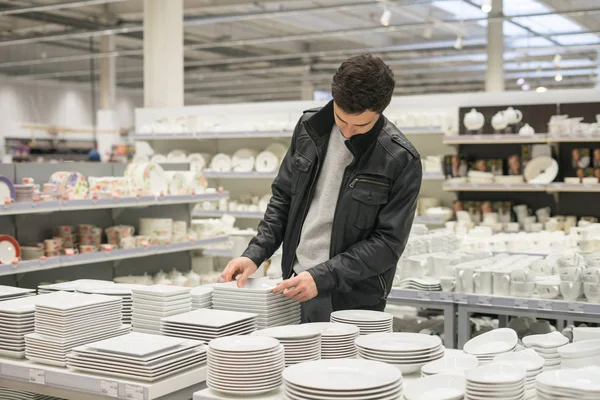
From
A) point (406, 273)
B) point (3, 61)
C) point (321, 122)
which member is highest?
point (3, 61)

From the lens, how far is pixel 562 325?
18.5 ft

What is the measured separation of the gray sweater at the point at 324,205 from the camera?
2.76 metres

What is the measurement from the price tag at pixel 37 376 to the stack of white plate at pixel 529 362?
1.34 meters

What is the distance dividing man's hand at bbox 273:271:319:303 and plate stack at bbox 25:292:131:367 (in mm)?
549

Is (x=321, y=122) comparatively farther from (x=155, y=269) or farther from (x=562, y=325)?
(x=155, y=269)

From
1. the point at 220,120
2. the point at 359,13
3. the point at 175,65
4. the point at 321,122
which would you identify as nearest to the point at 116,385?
the point at 321,122

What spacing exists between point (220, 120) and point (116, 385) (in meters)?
7.57

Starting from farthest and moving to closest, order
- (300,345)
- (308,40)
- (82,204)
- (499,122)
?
(308,40) → (499,122) → (82,204) → (300,345)

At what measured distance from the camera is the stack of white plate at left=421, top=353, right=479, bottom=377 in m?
2.07

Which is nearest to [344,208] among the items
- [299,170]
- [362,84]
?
[299,170]

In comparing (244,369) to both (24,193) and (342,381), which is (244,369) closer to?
(342,381)

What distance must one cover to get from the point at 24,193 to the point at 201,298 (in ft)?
10.6

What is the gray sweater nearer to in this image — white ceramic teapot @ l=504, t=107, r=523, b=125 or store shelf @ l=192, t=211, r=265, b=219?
white ceramic teapot @ l=504, t=107, r=523, b=125

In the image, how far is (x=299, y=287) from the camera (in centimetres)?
251
